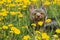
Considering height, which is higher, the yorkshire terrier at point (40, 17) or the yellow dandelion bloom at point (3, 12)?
the yellow dandelion bloom at point (3, 12)

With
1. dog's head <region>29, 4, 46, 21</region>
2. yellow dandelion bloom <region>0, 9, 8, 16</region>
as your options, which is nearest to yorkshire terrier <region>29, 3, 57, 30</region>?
dog's head <region>29, 4, 46, 21</region>

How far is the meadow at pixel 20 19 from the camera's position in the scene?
424 centimetres

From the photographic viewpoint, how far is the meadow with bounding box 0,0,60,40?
4.24 m

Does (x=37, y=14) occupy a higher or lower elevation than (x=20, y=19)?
higher

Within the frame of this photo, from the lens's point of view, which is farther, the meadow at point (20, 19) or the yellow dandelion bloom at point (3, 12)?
the yellow dandelion bloom at point (3, 12)

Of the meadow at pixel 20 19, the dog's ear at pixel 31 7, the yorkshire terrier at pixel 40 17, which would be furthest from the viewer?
the dog's ear at pixel 31 7

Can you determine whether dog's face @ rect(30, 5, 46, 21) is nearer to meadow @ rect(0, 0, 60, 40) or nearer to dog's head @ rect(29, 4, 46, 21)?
dog's head @ rect(29, 4, 46, 21)

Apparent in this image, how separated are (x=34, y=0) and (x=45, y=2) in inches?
8.9

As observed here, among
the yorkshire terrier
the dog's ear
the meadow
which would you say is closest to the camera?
the meadow

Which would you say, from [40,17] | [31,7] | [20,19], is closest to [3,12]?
[20,19]

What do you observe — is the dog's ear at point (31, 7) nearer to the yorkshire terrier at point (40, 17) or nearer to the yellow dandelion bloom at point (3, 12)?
the yorkshire terrier at point (40, 17)

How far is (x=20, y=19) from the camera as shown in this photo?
485cm

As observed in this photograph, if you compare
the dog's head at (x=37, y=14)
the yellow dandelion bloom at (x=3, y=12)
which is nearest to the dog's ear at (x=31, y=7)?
the dog's head at (x=37, y=14)

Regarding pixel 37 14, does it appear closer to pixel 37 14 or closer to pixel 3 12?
pixel 37 14
